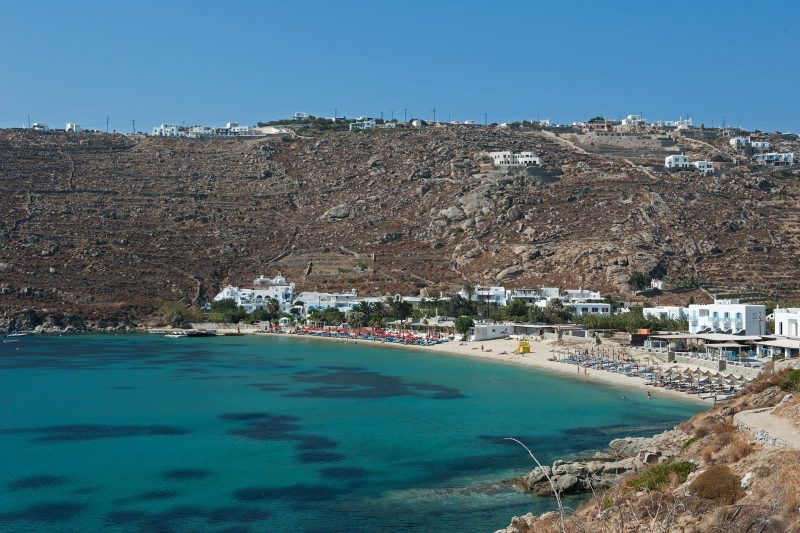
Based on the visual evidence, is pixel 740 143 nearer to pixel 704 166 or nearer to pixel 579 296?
pixel 704 166

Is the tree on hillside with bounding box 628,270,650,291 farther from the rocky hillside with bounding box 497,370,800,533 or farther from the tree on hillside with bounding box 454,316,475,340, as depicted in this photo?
the rocky hillside with bounding box 497,370,800,533

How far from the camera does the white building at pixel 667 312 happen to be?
→ 6393 cm

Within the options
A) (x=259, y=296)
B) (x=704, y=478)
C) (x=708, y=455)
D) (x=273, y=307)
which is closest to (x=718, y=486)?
(x=704, y=478)

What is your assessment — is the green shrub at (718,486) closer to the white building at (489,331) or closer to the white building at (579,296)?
the white building at (489,331)

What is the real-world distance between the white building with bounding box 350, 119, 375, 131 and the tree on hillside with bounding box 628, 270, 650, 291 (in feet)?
204

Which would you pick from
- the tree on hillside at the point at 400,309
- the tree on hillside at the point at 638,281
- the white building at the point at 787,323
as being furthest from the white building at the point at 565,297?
the white building at the point at 787,323

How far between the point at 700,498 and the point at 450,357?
5012cm

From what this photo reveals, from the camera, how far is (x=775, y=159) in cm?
11738

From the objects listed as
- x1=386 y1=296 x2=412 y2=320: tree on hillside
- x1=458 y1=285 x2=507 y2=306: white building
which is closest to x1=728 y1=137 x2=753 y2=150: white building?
x1=458 y1=285 x2=507 y2=306: white building

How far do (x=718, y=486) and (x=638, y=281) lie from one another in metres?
63.0

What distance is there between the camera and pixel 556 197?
94.8 m

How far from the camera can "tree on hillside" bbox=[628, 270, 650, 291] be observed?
76.4 meters

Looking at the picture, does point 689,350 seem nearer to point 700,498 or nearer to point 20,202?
point 700,498

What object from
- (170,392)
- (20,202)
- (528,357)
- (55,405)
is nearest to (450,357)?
(528,357)
